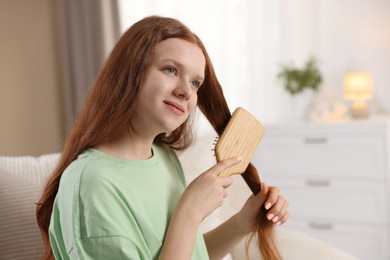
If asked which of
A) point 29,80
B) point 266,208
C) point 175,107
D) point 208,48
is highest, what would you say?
point 175,107

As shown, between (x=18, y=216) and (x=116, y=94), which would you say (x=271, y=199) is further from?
(x=18, y=216)

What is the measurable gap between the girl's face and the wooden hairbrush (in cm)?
9

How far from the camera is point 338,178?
3533 millimetres

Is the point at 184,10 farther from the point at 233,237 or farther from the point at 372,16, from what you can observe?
the point at 233,237

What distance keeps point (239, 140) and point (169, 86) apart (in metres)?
0.18

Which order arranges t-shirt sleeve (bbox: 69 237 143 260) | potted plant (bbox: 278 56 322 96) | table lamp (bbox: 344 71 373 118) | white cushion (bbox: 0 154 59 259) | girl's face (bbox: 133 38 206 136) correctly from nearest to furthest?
1. t-shirt sleeve (bbox: 69 237 143 260)
2. girl's face (bbox: 133 38 206 136)
3. white cushion (bbox: 0 154 59 259)
4. table lamp (bbox: 344 71 373 118)
5. potted plant (bbox: 278 56 322 96)

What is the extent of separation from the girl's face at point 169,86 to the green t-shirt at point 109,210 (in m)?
0.10

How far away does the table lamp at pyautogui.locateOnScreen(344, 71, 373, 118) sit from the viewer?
145 inches

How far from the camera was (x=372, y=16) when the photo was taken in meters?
4.03

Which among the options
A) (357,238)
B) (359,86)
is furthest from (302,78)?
(357,238)

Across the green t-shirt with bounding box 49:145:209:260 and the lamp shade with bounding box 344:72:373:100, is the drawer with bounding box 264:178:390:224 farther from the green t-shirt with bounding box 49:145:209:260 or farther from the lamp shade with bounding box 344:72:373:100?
the green t-shirt with bounding box 49:145:209:260

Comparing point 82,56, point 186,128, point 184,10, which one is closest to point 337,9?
point 184,10

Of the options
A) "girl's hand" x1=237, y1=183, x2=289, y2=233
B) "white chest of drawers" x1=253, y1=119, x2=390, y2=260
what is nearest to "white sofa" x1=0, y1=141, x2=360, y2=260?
"girl's hand" x1=237, y1=183, x2=289, y2=233

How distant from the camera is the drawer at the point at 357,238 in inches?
133
